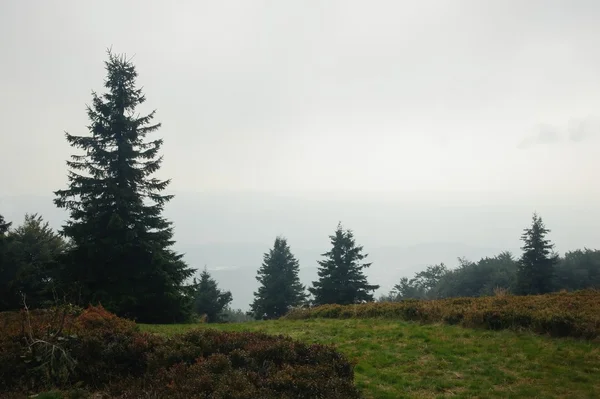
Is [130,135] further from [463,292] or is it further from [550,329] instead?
[463,292]

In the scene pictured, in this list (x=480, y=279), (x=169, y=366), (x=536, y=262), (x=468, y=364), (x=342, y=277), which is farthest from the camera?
(x=480, y=279)

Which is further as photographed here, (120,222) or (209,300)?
(209,300)

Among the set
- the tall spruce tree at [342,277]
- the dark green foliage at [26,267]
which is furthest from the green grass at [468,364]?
the tall spruce tree at [342,277]

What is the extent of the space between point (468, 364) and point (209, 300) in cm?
3414

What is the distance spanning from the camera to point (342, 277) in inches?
1344

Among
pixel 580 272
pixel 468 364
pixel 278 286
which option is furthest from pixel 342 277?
pixel 580 272

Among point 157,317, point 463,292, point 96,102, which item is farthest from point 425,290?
point 96,102

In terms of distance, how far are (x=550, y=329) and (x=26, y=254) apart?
1225 inches

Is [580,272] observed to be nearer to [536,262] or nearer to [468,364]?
[536,262]

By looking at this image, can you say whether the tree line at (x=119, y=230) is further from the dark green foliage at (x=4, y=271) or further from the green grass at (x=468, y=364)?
the green grass at (x=468, y=364)

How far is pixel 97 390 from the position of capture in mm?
5586

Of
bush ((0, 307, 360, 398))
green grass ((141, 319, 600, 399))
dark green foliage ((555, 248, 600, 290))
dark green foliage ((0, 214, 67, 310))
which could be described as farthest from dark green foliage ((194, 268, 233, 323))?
dark green foliage ((555, 248, 600, 290))

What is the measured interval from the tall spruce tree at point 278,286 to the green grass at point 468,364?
2771 centimetres

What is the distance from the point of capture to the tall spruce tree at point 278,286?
37.4 metres
